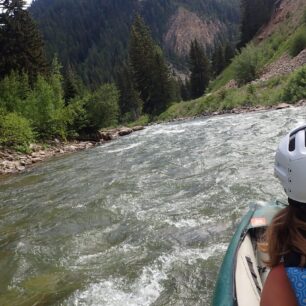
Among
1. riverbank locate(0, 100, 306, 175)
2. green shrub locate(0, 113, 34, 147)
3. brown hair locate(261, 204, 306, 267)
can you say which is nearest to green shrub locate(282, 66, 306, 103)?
riverbank locate(0, 100, 306, 175)

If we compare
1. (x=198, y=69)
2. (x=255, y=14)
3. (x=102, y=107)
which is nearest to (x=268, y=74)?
(x=102, y=107)

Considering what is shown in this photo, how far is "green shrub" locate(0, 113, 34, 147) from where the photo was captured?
21.6 meters

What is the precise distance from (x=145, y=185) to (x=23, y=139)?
13.7 m

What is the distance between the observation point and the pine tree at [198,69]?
62.7 meters

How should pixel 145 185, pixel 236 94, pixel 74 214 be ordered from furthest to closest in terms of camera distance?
pixel 236 94 < pixel 145 185 < pixel 74 214

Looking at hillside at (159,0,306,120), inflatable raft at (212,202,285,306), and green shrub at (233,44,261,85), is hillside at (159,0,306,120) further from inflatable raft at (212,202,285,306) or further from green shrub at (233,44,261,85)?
inflatable raft at (212,202,285,306)

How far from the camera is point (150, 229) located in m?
7.34

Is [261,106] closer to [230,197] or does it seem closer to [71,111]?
[71,111]

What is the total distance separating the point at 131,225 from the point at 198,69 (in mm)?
58265

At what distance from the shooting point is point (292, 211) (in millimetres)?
2033

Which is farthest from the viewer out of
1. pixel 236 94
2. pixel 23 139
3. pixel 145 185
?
pixel 236 94

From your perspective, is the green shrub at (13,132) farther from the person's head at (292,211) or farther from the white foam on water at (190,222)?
the person's head at (292,211)


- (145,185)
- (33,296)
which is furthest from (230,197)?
(33,296)

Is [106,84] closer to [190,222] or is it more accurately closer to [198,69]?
[190,222]
